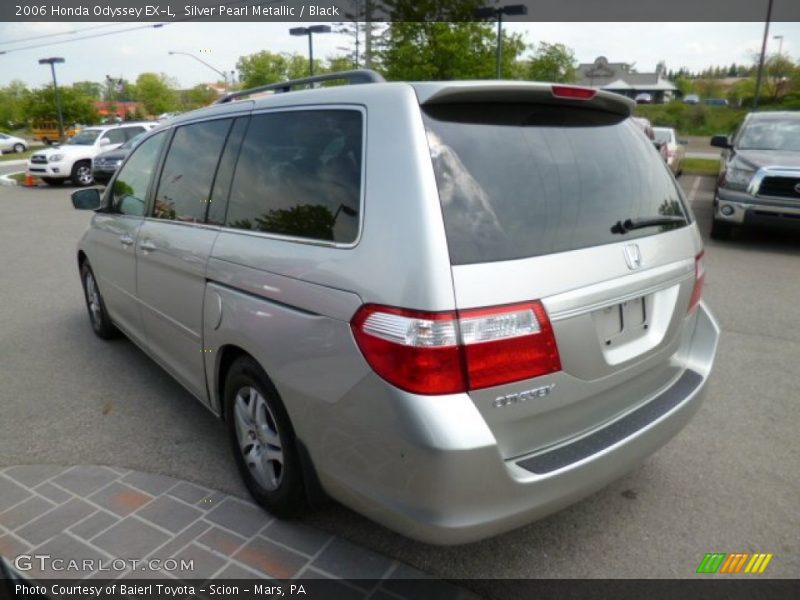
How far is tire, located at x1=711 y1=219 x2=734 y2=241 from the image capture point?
28.6 feet

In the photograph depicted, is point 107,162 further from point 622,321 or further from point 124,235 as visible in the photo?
point 622,321

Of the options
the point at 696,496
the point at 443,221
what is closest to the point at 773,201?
the point at 696,496

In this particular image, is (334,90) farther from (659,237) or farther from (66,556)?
(66,556)

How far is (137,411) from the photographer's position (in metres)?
3.78

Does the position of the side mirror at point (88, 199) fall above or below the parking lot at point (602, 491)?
above

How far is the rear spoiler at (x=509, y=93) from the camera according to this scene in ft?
6.81

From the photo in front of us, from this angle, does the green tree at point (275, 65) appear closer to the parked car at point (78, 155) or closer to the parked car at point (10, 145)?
the parked car at point (10, 145)

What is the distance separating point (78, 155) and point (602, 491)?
64.9 feet

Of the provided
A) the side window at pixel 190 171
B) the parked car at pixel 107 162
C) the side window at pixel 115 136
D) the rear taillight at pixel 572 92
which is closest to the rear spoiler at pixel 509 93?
the rear taillight at pixel 572 92

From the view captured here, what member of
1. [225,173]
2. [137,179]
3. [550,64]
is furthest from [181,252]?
[550,64]

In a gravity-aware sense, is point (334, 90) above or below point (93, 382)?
above

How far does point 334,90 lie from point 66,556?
2219mm

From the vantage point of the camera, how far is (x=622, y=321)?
2.22m
